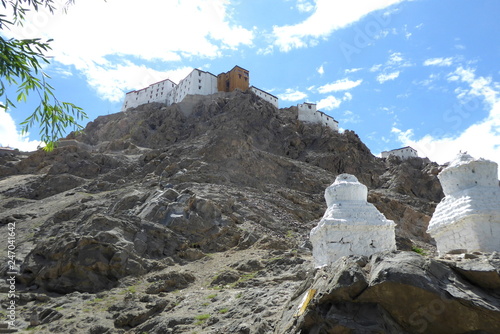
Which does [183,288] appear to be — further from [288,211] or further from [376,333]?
[288,211]

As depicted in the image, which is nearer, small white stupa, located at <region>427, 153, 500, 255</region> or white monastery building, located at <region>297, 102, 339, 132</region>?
small white stupa, located at <region>427, 153, 500, 255</region>

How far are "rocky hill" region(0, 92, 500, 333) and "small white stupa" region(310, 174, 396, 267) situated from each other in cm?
190

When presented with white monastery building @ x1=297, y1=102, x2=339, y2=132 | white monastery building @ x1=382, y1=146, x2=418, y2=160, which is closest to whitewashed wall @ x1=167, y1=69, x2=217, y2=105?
white monastery building @ x1=297, y1=102, x2=339, y2=132

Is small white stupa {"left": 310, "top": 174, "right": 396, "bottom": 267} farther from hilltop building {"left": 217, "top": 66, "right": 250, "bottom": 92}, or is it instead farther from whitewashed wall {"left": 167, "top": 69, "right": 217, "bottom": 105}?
whitewashed wall {"left": 167, "top": 69, "right": 217, "bottom": 105}

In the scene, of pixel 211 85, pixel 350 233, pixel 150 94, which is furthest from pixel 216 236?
pixel 150 94

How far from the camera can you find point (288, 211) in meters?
39.4

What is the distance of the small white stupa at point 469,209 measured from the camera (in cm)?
1336

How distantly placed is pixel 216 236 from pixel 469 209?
730 inches

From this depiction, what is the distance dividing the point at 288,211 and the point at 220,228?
10757 millimetres

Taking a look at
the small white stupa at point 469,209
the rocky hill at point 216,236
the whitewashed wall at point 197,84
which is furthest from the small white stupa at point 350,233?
the whitewashed wall at point 197,84

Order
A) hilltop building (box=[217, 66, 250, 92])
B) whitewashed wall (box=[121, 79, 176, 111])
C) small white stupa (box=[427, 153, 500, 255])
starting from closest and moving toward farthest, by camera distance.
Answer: small white stupa (box=[427, 153, 500, 255]) < hilltop building (box=[217, 66, 250, 92]) < whitewashed wall (box=[121, 79, 176, 111])

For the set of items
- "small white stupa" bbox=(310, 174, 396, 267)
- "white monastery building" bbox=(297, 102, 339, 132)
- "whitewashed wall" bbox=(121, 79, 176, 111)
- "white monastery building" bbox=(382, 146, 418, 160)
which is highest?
"whitewashed wall" bbox=(121, 79, 176, 111)

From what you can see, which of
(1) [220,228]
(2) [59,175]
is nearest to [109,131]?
(2) [59,175]

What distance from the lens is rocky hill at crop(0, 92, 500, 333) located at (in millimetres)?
8281
